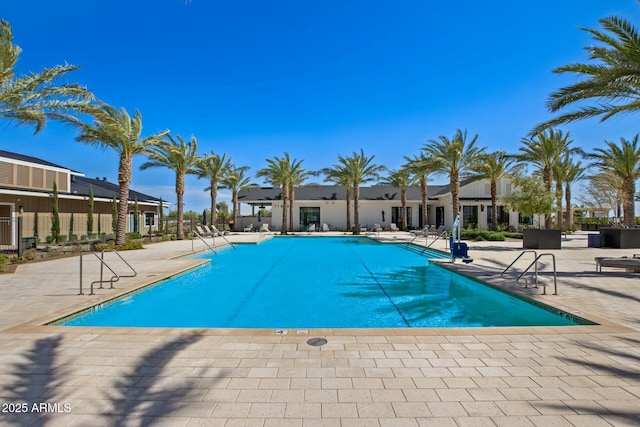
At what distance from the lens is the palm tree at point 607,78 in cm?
838

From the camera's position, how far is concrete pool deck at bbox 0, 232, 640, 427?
266cm

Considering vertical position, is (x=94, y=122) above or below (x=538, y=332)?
Result: above

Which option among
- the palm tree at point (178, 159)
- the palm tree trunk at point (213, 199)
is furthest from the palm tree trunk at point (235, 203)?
the palm tree at point (178, 159)

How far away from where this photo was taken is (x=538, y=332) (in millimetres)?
4602

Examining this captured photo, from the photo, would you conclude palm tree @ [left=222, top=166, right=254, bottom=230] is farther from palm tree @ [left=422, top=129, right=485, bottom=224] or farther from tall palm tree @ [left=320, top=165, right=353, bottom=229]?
palm tree @ [left=422, top=129, right=485, bottom=224]

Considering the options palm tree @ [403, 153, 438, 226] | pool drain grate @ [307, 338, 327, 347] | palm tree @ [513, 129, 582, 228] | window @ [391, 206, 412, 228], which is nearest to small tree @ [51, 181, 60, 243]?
pool drain grate @ [307, 338, 327, 347]

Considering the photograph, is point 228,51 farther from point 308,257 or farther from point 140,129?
point 308,257

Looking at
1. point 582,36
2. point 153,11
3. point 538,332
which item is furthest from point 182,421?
point 582,36

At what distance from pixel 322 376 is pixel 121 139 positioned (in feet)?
59.8

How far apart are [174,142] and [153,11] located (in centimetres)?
1438

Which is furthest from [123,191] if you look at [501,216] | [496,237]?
[501,216]

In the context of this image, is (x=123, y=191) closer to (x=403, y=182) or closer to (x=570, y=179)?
(x=403, y=182)

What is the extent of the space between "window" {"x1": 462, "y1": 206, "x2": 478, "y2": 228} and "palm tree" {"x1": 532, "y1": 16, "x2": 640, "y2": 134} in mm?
21961

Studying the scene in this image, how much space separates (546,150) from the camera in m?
22.0
